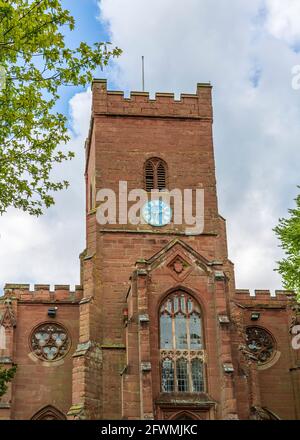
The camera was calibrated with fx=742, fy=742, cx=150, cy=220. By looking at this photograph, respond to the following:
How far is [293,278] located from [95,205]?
35.2 feet

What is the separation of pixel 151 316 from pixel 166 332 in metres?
0.89

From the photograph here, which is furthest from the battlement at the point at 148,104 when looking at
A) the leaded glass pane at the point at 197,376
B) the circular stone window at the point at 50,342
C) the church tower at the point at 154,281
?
the leaded glass pane at the point at 197,376

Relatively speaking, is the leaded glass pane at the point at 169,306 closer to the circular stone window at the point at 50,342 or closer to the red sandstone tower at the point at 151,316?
the red sandstone tower at the point at 151,316

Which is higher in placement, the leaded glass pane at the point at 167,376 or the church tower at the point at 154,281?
the church tower at the point at 154,281

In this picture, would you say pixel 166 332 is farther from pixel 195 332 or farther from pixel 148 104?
pixel 148 104

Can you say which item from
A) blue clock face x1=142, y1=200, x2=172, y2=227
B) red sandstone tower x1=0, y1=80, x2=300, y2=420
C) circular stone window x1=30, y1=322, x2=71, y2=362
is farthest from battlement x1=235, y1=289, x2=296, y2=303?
circular stone window x1=30, y1=322, x2=71, y2=362

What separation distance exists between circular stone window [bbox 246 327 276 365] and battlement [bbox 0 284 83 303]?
837 cm

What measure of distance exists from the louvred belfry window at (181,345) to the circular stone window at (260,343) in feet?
19.8

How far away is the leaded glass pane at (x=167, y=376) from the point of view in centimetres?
2898

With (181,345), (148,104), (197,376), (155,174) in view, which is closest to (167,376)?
(197,376)

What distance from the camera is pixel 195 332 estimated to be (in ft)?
99.2

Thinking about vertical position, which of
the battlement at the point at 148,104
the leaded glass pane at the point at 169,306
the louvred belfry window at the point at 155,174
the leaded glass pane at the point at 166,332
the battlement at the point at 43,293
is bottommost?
the leaded glass pane at the point at 166,332

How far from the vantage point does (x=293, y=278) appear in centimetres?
2827
